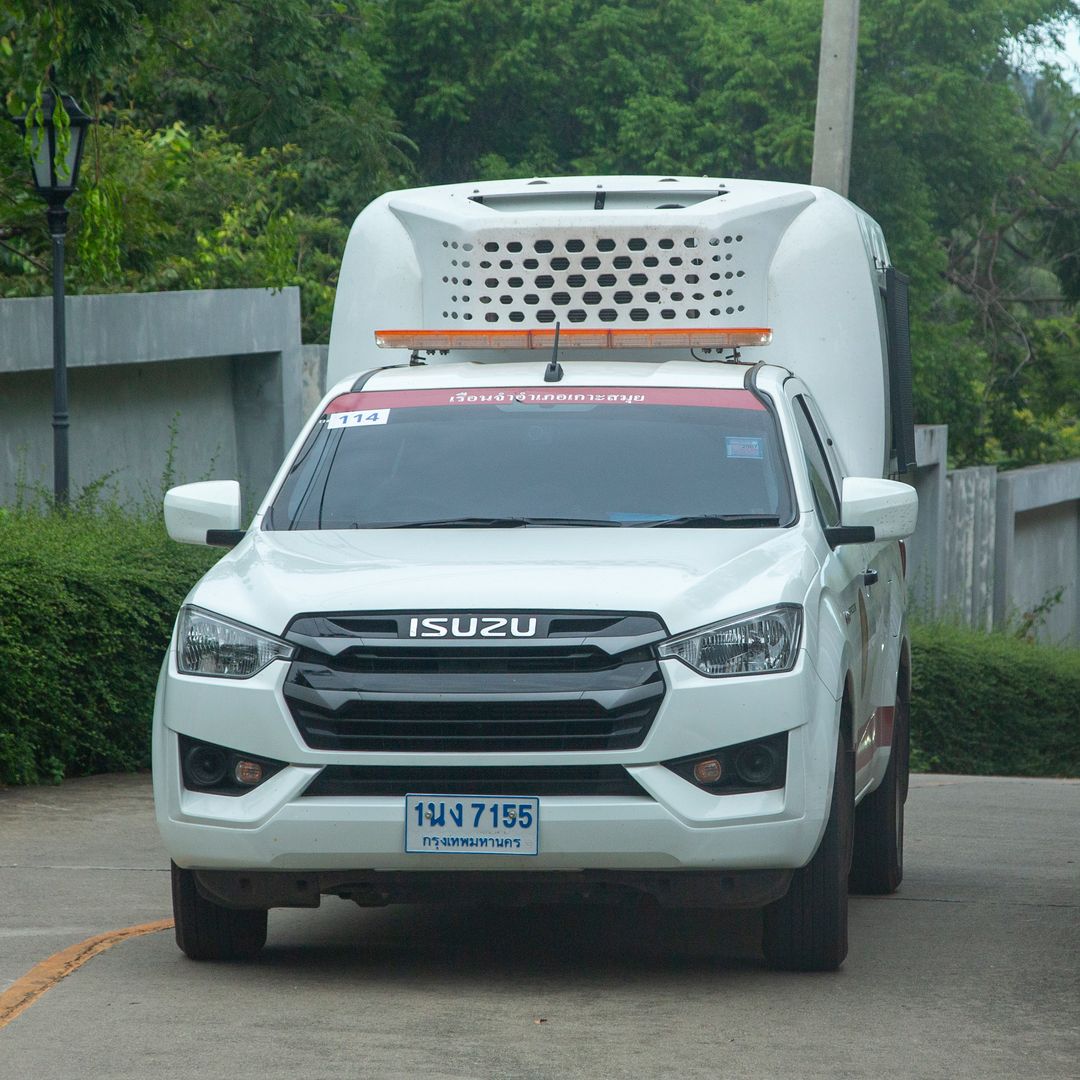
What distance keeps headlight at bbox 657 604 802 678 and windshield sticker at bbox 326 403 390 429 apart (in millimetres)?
1943

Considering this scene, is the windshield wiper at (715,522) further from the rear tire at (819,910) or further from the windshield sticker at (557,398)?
the rear tire at (819,910)

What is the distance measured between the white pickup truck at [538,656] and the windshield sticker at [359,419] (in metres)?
0.01

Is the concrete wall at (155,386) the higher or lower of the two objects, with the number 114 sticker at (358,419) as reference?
lower

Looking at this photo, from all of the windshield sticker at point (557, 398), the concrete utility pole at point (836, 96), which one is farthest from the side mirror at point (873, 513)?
the concrete utility pole at point (836, 96)

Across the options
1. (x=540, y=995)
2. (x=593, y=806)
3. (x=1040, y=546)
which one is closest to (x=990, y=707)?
(x=1040, y=546)

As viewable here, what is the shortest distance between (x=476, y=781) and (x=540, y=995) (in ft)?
2.44

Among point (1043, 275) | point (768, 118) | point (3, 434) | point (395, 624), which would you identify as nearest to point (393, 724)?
point (395, 624)

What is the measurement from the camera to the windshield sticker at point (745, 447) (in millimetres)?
7133

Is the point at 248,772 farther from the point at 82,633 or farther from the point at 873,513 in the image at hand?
the point at 82,633

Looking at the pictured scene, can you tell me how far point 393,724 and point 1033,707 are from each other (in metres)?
16.8

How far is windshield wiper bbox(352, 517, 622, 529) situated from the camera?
678 centimetres

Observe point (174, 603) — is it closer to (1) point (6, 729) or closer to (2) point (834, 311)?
(1) point (6, 729)

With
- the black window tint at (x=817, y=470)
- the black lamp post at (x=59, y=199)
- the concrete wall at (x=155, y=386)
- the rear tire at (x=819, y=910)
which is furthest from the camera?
the concrete wall at (x=155, y=386)

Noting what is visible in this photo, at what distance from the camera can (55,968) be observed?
6422mm
